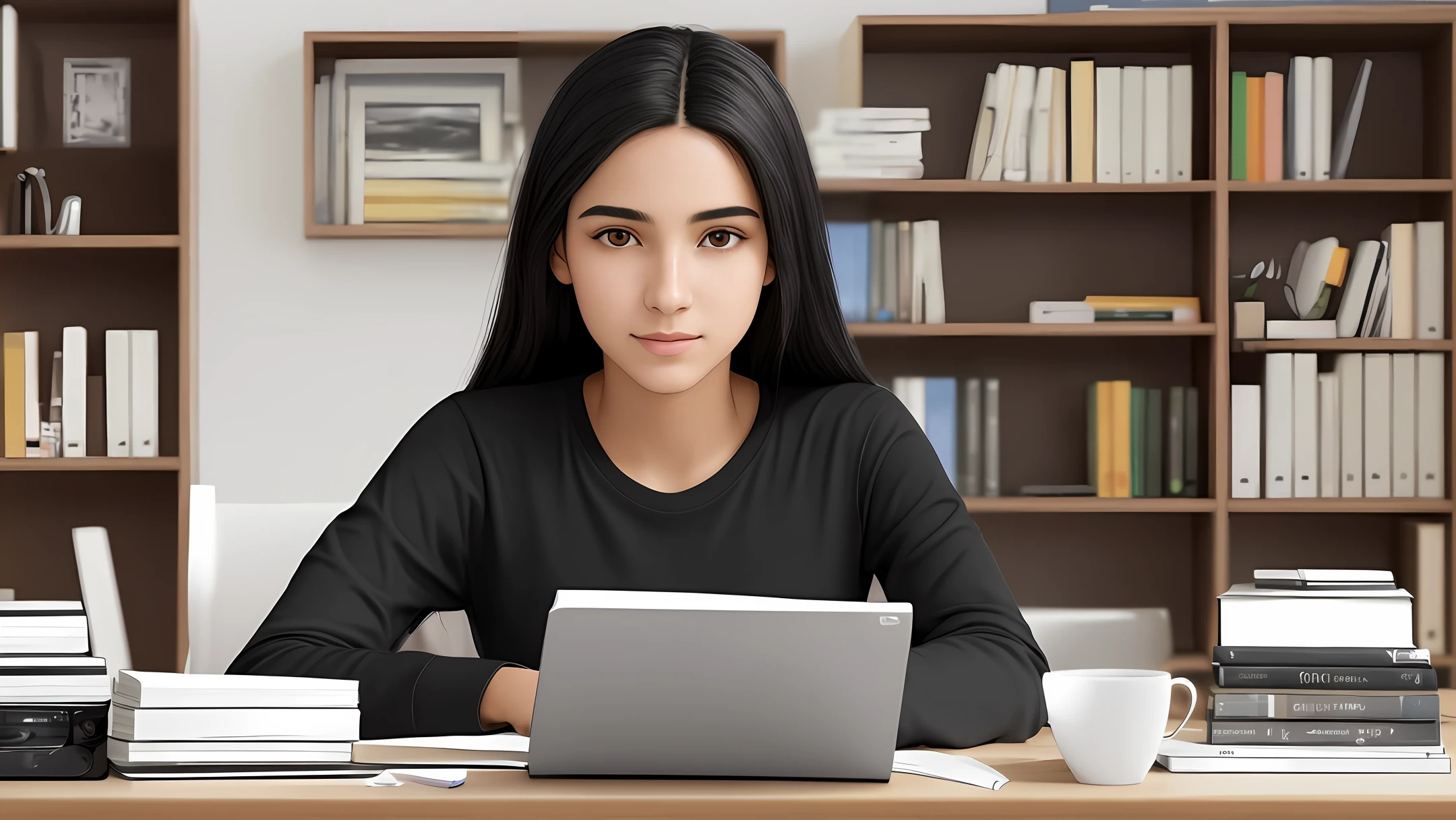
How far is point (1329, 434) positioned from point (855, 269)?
117 cm

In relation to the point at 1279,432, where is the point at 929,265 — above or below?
above

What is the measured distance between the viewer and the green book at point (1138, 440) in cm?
300

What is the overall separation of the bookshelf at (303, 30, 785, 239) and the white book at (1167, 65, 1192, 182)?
0.92 meters

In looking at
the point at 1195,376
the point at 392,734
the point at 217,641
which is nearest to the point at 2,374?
the point at 217,641

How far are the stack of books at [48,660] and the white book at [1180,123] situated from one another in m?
2.73

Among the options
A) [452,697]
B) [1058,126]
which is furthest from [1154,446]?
[452,697]

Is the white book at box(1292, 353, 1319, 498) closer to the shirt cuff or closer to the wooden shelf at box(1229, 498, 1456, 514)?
the wooden shelf at box(1229, 498, 1456, 514)

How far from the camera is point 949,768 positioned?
714 mm

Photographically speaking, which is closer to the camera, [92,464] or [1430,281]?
[92,464]

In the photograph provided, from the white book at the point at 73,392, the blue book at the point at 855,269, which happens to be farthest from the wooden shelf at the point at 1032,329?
the white book at the point at 73,392

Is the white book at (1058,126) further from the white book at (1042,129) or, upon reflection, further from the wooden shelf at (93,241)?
the wooden shelf at (93,241)

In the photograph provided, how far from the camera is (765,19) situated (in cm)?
317

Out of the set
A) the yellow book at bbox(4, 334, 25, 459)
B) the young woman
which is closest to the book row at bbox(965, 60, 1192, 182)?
the young woman

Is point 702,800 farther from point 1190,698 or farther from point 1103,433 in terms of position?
point 1103,433
